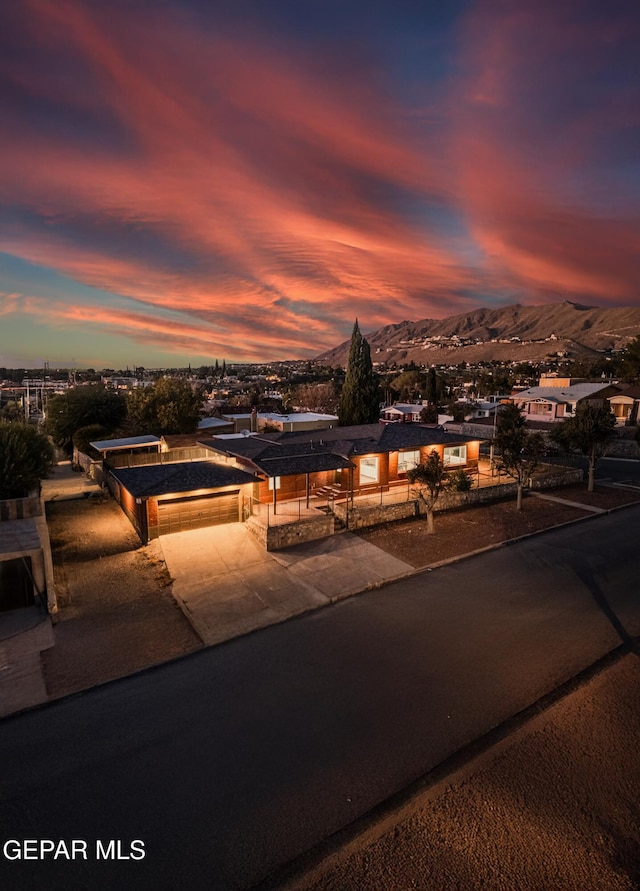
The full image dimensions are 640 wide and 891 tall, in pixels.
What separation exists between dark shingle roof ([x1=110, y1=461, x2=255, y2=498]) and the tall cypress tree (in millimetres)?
30881

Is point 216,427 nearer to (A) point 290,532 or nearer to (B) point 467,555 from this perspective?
(A) point 290,532

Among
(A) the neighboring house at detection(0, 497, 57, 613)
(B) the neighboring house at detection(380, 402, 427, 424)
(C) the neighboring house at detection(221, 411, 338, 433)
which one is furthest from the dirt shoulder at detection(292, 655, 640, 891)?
(B) the neighboring house at detection(380, 402, 427, 424)

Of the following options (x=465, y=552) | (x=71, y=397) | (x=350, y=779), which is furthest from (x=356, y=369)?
(x=350, y=779)

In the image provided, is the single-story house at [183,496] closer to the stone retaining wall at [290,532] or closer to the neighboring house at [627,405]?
the stone retaining wall at [290,532]

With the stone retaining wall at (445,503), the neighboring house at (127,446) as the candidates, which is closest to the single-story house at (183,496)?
the stone retaining wall at (445,503)

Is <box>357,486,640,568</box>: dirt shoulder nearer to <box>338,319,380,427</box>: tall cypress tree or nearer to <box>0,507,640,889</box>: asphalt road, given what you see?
<box>0,507,640,889</box>: asphalt road

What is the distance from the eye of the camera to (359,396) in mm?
54250

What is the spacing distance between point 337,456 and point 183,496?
376 inches

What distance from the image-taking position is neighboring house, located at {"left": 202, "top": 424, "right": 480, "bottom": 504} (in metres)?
26.0

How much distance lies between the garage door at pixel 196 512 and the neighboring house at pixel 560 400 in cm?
5122

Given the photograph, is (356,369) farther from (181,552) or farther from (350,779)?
(350,779)

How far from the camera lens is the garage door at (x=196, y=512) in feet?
72.6

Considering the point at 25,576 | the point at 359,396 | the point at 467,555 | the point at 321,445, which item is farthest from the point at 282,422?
the point at 25,576

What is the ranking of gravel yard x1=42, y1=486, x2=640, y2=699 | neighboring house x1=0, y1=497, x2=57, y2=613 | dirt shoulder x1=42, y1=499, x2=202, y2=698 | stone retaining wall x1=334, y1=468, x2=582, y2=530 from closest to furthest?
dirt shoulder x1=42, y1=499, x2=202, y2=698, gravel yard x1=42, y1=486, x2=640, y2=699, neighboring house x1=0, y1=497, x2=57, y2=613, stone retaining wall x1=334, y1=468, x2=582, y2=530
